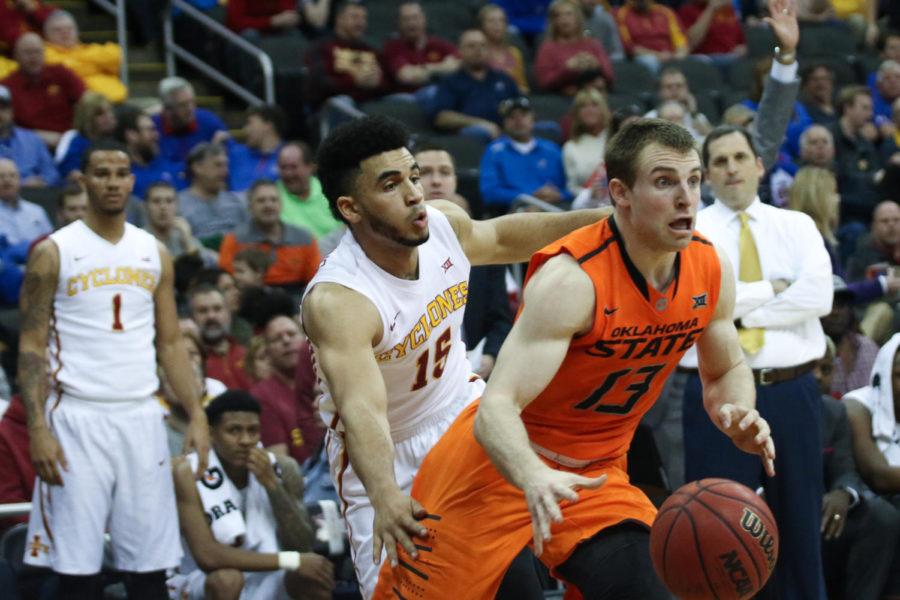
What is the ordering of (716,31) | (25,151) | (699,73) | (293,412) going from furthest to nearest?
1. (716,31)
2. (699,73)
3. (25,151)
4. (293,412)

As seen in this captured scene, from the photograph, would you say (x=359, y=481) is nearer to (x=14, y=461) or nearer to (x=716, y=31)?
(x=14, y=461)

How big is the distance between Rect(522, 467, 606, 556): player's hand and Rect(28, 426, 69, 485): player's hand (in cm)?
333

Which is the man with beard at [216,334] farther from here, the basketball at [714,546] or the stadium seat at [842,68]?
the stadium seat at [842,68]

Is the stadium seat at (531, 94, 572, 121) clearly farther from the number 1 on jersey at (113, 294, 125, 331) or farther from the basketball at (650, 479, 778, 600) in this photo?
the basketball at (650, 479, 778, 600)

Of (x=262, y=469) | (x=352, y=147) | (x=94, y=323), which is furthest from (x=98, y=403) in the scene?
(x=352, y=147)

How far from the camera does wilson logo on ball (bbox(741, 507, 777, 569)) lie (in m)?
4.40

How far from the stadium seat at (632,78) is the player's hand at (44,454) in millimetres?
7744

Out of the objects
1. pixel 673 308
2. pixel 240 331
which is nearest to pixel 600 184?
pixel 240 331

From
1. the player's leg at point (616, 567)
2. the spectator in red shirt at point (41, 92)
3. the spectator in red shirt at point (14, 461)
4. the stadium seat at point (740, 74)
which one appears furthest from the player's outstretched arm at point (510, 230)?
→ the stadium seat at point (740, 74)

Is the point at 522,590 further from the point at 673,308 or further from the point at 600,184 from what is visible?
the point at 600,184

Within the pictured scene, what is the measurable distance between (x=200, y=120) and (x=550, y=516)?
810cm

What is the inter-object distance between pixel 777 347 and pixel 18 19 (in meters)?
7.30

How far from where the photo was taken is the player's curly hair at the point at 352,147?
198 inches

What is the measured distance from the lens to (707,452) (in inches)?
266
